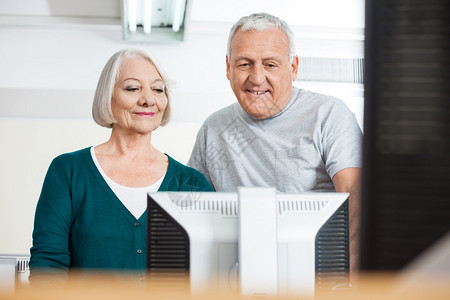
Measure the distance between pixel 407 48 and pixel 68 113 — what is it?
→ 442cm

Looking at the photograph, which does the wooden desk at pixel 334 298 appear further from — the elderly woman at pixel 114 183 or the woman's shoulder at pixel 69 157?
the woman's shoulder at pixel 69 157

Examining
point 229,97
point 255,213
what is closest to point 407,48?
point 255,213

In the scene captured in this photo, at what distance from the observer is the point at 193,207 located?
891 millimetres

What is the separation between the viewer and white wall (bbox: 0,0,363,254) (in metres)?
4.31

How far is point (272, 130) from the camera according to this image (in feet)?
6.57

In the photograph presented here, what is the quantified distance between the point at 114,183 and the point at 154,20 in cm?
237

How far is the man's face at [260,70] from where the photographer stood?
6.77 feet

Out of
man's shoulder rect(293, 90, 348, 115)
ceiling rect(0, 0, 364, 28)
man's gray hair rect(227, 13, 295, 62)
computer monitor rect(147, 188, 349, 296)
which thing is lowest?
computer monitor rect(147, 188, 349, 296)

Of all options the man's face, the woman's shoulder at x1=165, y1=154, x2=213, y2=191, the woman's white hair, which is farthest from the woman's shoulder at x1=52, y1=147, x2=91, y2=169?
the man's face

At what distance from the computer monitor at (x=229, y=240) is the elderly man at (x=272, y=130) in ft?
3.15

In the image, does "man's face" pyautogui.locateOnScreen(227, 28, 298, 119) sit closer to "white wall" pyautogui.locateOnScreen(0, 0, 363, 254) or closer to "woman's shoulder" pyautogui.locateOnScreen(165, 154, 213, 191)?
"woman's shoulder" pyautogui.locateOnScreen(165, 154, 213, 191)

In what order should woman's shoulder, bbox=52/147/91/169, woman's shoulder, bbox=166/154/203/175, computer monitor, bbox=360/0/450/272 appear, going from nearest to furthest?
computer monitor, bbox=360/0/450/272 → woman's shoulder, bbox=52/147/91/169 → woman's shoulder, bbox=166/154/203/175

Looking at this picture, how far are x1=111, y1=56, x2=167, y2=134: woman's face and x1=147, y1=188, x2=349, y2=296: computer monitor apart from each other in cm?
101

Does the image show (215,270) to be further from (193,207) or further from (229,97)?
Answer: (229,97)
